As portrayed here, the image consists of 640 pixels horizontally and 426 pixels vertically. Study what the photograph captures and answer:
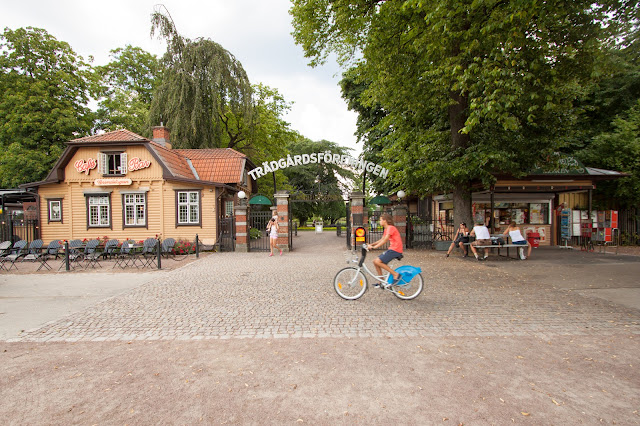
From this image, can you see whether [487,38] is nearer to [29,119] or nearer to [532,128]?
[532,128]

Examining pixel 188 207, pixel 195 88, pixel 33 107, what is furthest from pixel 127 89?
pixel 188 207

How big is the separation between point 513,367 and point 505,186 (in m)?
14.0

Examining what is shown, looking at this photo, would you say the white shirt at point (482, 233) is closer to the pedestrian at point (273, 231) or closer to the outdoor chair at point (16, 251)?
the pedestrian at point (273, 231)

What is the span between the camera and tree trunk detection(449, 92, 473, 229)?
13.7m

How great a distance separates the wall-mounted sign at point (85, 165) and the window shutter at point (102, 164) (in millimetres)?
256

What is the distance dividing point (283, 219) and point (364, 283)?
35.0 feet

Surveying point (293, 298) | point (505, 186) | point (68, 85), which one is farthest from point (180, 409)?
point (68, 85)

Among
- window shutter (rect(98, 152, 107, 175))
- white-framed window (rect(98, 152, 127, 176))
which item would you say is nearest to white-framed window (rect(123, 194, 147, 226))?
white-framed window (rect(98, 152, 127, 176))

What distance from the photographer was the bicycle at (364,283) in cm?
695

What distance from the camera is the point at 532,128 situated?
12.8 m

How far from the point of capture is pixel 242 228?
56.8ft

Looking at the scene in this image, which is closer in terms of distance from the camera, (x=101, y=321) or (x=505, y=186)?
(x=101, y=321)

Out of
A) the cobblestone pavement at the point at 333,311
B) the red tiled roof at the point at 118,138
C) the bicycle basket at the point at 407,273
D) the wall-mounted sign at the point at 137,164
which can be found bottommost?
the cobblestone pavement at the point at 333,311

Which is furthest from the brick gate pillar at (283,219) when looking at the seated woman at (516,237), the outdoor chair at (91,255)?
the seated woman at (516,237)
